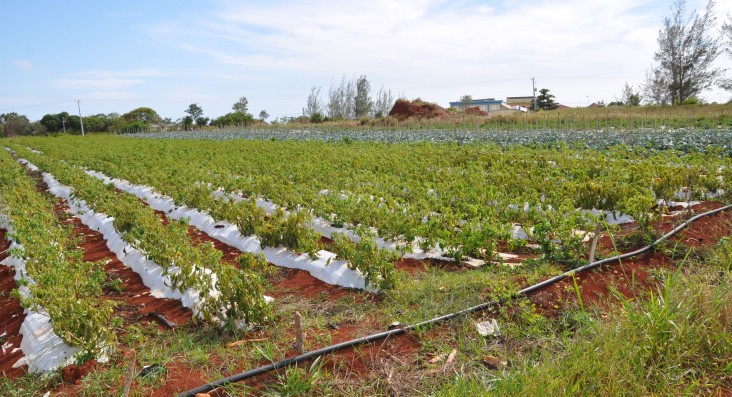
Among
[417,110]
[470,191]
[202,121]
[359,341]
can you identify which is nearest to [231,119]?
[202,121]

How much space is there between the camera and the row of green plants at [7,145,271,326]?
383 cm

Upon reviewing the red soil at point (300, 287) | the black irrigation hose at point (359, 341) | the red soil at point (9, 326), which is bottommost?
the red soil at point (9, 326)

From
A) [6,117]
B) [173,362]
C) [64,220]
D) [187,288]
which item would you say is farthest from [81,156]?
[6,117]

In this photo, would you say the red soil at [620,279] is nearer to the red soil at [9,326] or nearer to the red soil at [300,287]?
the red soil at [300,287]

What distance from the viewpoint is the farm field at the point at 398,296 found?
3.03 meters

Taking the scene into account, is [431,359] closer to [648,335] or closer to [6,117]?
[648,335]

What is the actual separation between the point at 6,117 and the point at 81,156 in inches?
2621

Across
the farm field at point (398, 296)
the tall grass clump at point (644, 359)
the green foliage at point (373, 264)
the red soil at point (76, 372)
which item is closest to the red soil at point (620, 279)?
the farm field at point (398, 296)

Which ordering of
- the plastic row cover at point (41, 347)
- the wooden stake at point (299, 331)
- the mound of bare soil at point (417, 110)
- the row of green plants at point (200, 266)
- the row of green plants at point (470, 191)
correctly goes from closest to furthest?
the wooden stake at point (299, 331), the plastic row cover at point (41, 347), the row of green plants at point (200, 266), the row of green plants at point (470, 191), the mound of bare soil at point (417, 110)

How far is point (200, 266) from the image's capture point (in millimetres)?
4957

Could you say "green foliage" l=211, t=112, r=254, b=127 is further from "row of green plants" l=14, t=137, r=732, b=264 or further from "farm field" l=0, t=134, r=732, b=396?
"farm field" l=0, t=134, r=732, b=396

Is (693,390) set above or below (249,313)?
below

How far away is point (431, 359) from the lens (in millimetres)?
3283

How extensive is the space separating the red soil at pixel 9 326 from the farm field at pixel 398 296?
0.09 ft
